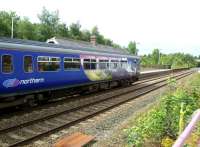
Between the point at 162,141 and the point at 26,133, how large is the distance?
16.2ft

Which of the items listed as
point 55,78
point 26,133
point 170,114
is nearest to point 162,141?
point 170,114

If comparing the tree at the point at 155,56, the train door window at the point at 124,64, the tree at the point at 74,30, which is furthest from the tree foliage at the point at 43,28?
the train door window at the point at 124,64

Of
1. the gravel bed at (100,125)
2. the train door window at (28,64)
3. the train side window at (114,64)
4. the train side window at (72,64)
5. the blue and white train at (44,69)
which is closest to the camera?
the gravel bed at (100,125)

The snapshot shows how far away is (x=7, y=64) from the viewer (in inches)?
520

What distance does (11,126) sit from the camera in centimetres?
1154

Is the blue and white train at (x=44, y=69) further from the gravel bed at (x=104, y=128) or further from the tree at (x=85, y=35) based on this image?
the tree at (x=85, y=35)

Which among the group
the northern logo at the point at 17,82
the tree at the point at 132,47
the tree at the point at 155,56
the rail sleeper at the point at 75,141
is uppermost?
the tree at the point at 132,47

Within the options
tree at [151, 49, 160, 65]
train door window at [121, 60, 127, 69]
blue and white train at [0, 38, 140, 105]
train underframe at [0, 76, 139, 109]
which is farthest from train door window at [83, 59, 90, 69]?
tree at [151, 49, 160, 65]

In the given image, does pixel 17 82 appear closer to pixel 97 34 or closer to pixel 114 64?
pixel 114 64

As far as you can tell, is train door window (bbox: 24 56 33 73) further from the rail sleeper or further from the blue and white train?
the rail sleeper

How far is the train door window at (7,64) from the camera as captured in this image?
12992 mm

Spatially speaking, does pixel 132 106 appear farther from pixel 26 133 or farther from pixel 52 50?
pixel 26 133

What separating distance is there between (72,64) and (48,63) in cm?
273

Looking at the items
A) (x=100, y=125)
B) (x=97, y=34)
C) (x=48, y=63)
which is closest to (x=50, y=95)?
(x=48, y=63)
